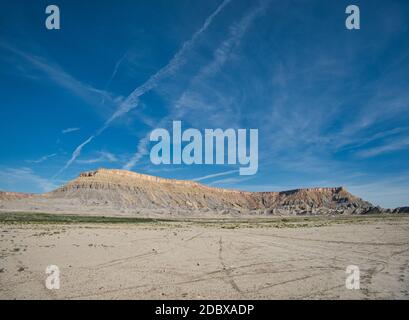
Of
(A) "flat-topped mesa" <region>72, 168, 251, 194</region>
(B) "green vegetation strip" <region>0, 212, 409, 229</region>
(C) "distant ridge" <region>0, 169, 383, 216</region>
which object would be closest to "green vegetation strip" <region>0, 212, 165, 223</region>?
(B) "green vegetation strip" <region>0, 212, 409, 229</region>

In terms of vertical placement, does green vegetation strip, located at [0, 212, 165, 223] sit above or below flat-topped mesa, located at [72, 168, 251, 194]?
below

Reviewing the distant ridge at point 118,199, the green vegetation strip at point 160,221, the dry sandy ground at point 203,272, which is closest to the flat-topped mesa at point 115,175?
the distant ridge at point 118,199

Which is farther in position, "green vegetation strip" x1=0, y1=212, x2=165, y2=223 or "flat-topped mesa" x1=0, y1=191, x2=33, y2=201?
"flat-topped mesa" x1=0, y1=191, x2=33, y2=201

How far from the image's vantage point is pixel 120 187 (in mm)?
165375

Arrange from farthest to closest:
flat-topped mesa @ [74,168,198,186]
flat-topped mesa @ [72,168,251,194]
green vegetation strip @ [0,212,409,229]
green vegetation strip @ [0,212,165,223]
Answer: flat-topped mesa @ [74,168,198,186], flat-topped mesa @ [72,168,251,194], green vegetation strip @ [0,212,165,223], green vegetation strip @ [0,212,409,229]

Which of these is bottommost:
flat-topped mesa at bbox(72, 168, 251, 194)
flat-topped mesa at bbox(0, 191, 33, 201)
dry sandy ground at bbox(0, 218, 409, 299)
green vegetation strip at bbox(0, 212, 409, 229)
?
green vegetation strip at bbox(0, 212, 409, 229)

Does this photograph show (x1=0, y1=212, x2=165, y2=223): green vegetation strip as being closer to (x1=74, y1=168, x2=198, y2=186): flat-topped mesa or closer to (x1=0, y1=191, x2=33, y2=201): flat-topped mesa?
(x1=74, y1=168, x2=198, y2=186): flat-topped mesa

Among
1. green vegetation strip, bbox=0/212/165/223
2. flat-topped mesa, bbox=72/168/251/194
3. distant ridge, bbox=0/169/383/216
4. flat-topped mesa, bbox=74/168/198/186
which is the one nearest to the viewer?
green vegetation strip, bbox=0/212/165/223

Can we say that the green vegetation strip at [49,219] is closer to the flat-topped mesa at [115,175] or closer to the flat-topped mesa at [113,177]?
the flat-topped mesa at [113,177]

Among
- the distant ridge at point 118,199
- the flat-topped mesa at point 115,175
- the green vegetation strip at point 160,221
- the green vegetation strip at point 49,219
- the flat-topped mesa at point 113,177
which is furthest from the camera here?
the flat-topped mesa at point 115,175
